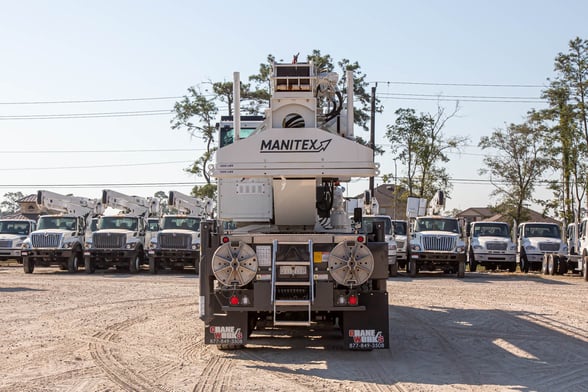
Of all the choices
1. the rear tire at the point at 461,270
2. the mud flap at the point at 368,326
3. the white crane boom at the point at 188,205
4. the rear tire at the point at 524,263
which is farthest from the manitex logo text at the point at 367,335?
the rear tire at the point at 524,263

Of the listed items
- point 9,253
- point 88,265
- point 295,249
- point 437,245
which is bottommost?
point 88,265

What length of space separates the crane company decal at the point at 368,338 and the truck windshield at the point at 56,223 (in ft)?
77.7

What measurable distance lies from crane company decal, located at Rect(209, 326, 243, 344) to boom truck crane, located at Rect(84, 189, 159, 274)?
2102cm

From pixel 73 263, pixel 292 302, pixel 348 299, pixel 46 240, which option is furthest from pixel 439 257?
pixel 292 302

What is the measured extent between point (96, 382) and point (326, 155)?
169 inches

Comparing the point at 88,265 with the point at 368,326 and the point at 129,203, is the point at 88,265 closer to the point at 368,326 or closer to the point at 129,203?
the point at 129,203

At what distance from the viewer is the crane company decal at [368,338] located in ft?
34.7

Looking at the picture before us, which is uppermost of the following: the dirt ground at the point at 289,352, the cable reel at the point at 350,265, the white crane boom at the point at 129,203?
the white crane boom at the point at 129,203

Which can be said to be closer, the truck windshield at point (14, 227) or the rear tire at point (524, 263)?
the rear tire at point (524, 263)

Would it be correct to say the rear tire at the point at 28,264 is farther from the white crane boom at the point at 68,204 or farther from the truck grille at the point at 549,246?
the truck grille at the point at 549,246

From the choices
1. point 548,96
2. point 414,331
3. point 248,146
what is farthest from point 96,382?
point 548,96

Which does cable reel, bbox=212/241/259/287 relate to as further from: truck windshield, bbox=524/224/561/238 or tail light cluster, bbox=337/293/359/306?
truck windshield, bbox=524/224/561/238

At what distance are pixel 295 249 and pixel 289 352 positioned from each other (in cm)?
165

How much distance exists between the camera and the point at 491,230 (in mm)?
33312
